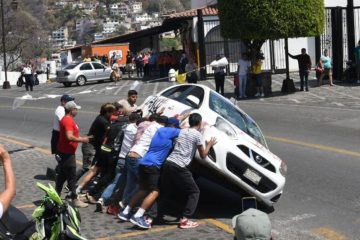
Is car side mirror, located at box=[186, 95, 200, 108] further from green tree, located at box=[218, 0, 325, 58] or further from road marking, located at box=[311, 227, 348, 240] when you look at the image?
green tree, located at box=[218, 0, 325, 58]

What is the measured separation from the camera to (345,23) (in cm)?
2666

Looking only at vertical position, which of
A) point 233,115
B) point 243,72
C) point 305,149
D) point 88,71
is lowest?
point 305,149

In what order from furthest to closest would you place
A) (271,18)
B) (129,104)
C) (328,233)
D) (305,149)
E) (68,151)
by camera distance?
(271,18), (305,149), (129,104), (68,151), (328,233)

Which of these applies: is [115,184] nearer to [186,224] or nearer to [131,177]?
[131,177]

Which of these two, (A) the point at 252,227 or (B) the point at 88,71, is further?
(B) the point at 88,71

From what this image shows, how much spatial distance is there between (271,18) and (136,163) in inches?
560

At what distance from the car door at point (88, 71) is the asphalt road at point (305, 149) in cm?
1268

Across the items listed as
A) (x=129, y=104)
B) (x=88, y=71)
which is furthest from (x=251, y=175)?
(x=88, y=71)

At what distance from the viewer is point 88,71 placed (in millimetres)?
37906

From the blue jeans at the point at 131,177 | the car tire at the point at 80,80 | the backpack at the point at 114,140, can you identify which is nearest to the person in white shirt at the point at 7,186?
the blue jeans at the point at 131,177

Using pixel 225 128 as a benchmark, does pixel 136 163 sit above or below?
below

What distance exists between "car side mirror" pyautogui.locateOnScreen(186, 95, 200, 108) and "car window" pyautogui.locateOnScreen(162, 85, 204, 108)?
24 millimetres

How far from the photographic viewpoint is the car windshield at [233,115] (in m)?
9.12

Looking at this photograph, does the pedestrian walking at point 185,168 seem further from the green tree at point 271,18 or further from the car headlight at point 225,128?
the green tree at point 271,18
